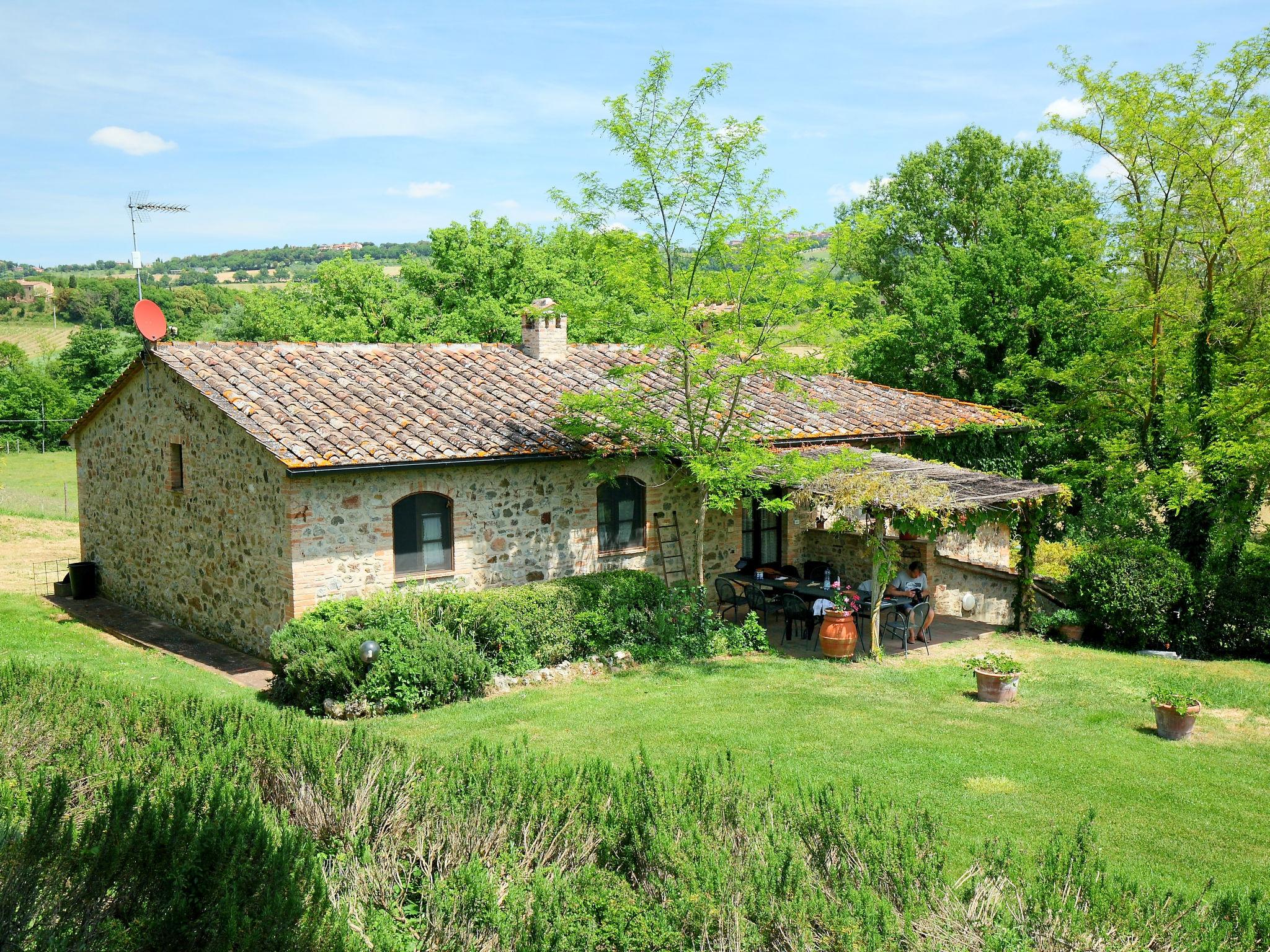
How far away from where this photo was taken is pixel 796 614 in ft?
48.8

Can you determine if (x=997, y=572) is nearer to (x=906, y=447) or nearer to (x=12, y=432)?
(x=906, y=447)

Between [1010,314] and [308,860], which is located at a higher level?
[1010,314]

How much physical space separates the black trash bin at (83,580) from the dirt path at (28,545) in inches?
49.0

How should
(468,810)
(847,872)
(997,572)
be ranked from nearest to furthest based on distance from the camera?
(847,872) < (468,810) < (997,572)

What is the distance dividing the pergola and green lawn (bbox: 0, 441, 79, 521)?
62.2 ft

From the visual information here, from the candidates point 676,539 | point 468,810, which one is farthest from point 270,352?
point 468,810

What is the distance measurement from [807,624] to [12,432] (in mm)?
49632

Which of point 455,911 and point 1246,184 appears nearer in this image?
point 455,911

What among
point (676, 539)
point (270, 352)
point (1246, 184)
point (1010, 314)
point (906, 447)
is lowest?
point (676, 539)

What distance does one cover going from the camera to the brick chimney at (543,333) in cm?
1795

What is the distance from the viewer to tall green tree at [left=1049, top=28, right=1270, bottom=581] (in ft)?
53.2

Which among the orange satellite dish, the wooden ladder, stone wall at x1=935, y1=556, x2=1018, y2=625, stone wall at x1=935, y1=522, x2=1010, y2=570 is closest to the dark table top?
the wooden ladder

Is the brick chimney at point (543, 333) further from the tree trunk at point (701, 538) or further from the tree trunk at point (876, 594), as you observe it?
the tree trunk at point (876, 594)

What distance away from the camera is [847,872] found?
17.8ft
